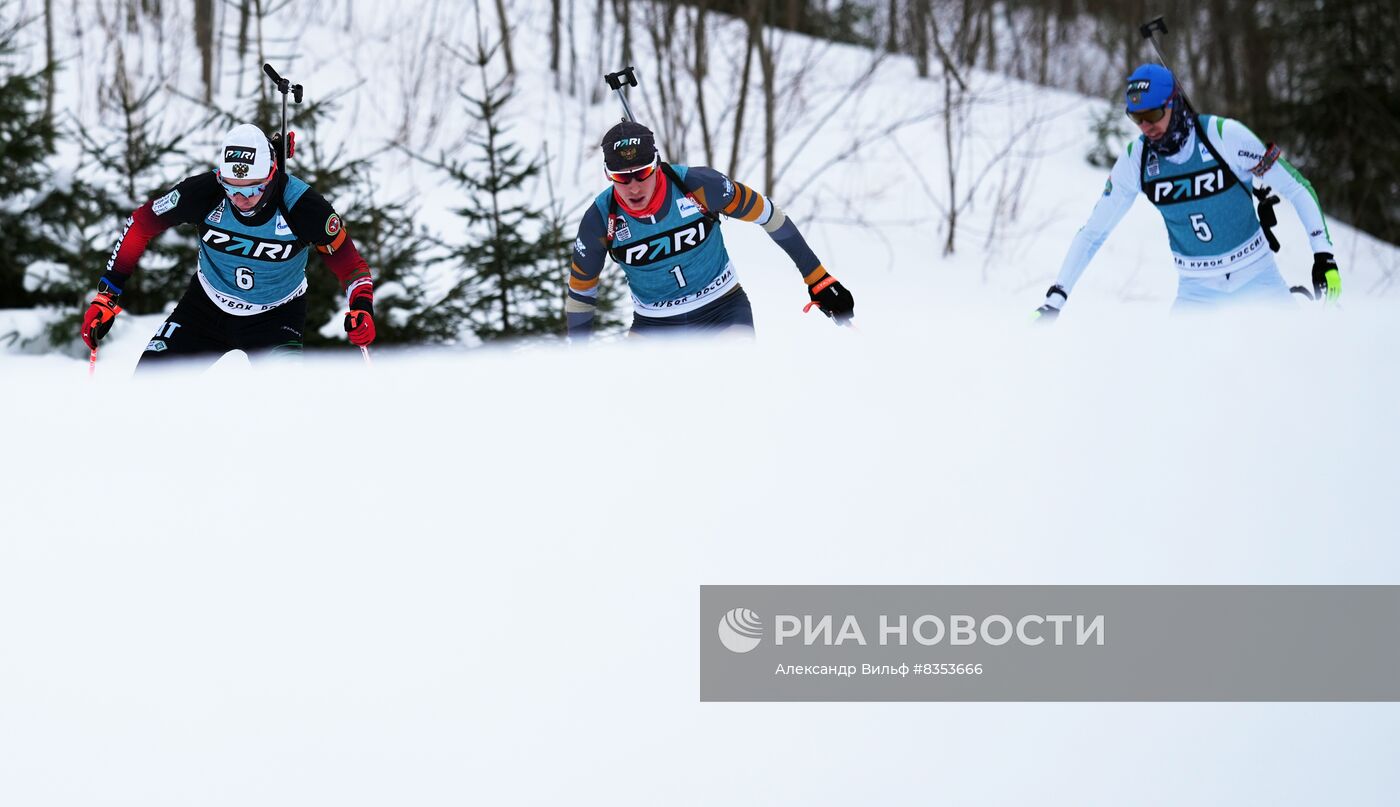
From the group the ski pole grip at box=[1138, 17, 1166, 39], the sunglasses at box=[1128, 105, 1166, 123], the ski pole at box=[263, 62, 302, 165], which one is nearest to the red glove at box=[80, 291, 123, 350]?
the ski pole at box=[263, 62, 302, 165]

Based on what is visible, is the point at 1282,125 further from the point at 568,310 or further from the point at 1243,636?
the point at 1243,636

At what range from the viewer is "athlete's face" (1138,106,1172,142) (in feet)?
19.0

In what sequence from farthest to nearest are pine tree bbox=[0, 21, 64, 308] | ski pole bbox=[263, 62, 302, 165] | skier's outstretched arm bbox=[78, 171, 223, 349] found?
pine tree bbox=[0, 21, 64, 308], ski pole bbox=[263, 62, 302, 165], skier's outstretched arm bbox=[78, 171, 223, 349]

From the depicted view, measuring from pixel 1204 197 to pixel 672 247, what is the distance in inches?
107

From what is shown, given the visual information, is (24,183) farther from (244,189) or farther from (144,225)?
(244,189)

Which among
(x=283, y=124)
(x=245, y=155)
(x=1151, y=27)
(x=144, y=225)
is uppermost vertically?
(x=1151, y=27)

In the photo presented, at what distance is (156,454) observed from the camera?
3963mm

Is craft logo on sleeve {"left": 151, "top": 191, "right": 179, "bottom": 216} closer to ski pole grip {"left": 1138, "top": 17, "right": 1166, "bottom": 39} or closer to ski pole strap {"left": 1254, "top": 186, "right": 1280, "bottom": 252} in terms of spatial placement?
ski pole grip {"left": 1138, "top": 17, "right": 1166, "bottom": 39}

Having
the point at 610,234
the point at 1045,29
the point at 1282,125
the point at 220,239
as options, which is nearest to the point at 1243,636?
the point at 610,234

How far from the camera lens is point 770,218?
5.78 meters

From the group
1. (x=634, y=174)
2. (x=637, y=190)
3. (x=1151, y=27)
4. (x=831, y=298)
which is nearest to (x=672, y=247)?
(x=637, y=190)

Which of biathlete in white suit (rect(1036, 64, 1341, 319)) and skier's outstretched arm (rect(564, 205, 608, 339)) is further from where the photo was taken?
biathlete in white suit (rect(1036, 64, 1341, 319))

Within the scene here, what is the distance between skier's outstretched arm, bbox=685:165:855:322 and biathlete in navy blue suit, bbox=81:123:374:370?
167 cm

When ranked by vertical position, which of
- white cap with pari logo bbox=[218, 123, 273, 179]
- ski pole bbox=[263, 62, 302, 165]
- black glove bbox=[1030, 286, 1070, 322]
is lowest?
black glove bbox=[1030, 286, 1070, 322]
